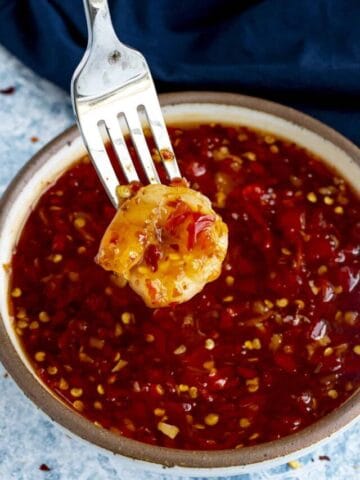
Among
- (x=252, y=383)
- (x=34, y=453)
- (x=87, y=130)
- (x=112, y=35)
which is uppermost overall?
(x=112, y=35)

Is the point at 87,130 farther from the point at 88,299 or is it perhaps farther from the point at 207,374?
the point at 207,374

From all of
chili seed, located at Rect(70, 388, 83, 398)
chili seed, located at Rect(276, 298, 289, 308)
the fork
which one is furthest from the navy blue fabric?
chili seed, located at Rect(70, 388, 83, 398)

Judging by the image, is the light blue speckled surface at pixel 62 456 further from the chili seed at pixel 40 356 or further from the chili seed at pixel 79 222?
the chili seed at pixel 79 222

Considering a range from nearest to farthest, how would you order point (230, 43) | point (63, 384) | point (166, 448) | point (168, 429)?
1. point (166, 448)
2. point (168, 429)
3. point (63, 384)
4. point (230, 43)

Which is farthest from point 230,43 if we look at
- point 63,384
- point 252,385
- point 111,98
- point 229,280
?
point 63,384

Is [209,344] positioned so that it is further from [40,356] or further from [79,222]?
[79,222]

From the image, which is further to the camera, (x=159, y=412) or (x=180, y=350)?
(x=180, y=350)

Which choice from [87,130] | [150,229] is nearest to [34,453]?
[150,229]
